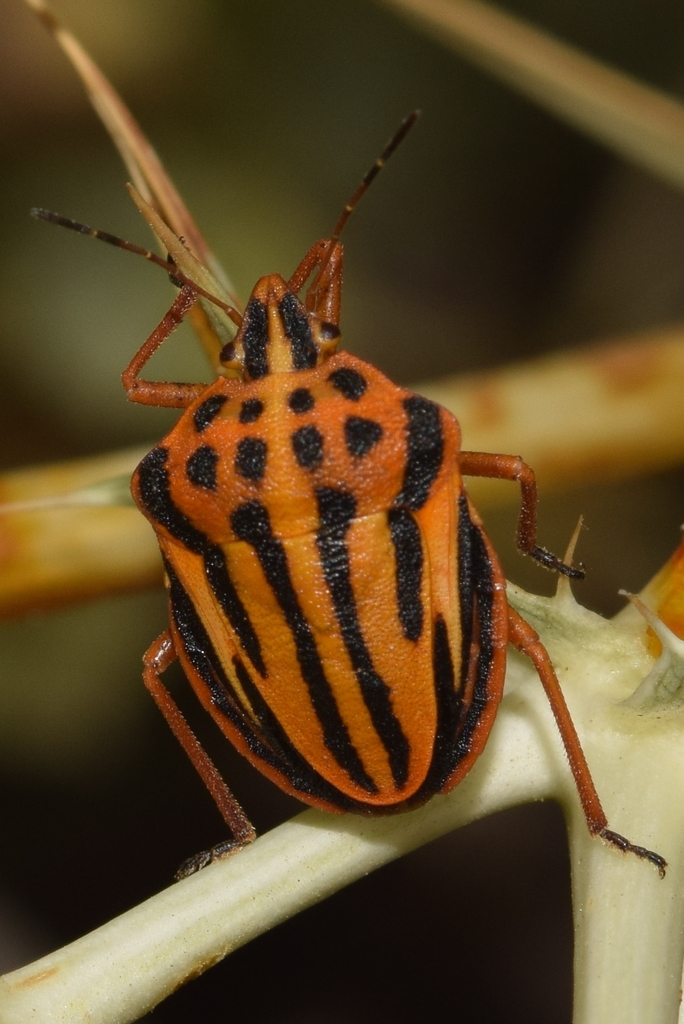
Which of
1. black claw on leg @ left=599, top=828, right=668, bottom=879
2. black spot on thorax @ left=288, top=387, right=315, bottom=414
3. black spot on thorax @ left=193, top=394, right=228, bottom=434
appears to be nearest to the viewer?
black claw on leg @ left=599, top=828, right=668, bottom=879

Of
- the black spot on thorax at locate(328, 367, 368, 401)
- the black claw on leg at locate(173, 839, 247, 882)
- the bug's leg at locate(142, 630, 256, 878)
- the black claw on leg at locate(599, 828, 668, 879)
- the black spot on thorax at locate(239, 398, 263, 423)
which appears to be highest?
the black spot on thorax at locate(328, 367, 368, 401)

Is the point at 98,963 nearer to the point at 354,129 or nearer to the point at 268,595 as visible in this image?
the point at 268,595

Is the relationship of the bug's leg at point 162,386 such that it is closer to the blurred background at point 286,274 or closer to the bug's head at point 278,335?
the bug's head at point 278,335

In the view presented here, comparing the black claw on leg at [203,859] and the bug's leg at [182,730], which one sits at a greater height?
the bug's leg at [182,730]

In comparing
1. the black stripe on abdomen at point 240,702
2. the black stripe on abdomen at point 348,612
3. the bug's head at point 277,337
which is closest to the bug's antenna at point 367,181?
the bug's head at point 277,337

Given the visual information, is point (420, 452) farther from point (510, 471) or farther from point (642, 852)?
point (642, 852)

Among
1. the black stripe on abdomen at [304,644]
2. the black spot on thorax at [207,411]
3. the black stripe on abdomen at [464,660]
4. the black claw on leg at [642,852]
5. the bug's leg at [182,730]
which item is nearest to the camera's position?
the black claw on leg at [642,852]

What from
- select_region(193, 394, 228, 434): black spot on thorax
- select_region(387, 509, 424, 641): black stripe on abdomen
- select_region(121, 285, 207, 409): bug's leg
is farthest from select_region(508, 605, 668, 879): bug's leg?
select_region(121, 285, 207, 409): bug's leg

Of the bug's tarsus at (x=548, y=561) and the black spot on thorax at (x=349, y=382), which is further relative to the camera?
the bug's tarsus at (x=548, y=561)

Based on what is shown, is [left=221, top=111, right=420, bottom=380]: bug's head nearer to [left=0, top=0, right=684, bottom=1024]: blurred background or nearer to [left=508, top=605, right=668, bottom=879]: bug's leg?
[left=508, top=605, right=668, bottom=879]: bug's leg
